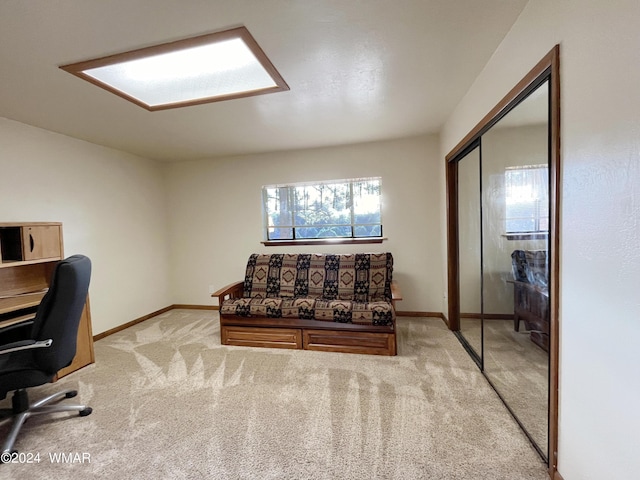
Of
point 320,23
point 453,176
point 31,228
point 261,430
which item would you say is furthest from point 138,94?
point 453,176

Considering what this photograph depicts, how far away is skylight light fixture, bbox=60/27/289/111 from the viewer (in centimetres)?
166

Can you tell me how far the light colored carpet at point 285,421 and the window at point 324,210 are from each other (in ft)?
5.76

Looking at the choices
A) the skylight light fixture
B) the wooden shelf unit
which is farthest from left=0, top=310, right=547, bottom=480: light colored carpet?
the skylight light fixture

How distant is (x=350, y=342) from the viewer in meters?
2.78

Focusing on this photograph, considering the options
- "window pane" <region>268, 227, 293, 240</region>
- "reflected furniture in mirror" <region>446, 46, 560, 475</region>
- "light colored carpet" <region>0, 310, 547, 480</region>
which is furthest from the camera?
"window pane" <region>268, 227, 293, 240</region>

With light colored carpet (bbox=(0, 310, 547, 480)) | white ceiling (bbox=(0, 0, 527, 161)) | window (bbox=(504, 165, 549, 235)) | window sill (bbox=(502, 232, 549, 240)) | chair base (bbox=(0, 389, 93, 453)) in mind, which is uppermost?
white ceiling (bbox=(0, 0, 527, 161))

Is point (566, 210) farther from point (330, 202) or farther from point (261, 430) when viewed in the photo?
point (330, 202)

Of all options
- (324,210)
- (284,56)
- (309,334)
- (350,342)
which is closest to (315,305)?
(309,334)

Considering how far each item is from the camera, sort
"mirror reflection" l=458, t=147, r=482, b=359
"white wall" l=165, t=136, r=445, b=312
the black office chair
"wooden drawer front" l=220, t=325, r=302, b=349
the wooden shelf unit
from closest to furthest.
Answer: the black office chair < the wooden shelf unit < "mirror reflection" l=458, t=147, r=482, b=359 < "wooden drawer front" l=220, t=325, r=302, b=349 < "white wall" l=165, t=136, r=445, b=312

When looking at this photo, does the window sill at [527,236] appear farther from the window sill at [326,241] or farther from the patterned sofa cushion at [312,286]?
the window sill at [326,241]

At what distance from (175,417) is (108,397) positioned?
2.31 ft

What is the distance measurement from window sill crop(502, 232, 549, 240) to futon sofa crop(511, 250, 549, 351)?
0.08 metres

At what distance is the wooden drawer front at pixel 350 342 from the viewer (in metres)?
2.70

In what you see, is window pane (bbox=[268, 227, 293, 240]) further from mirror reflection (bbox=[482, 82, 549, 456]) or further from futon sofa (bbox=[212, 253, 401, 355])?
mirror reflection (bbox=[482, 82, 549, 456])
